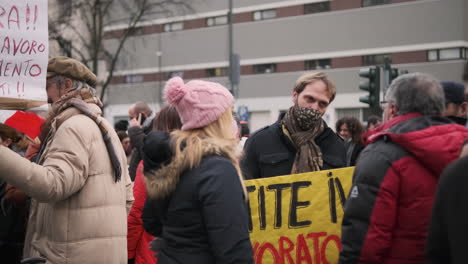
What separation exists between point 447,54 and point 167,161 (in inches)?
1345

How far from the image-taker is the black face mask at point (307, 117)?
14.7 ft

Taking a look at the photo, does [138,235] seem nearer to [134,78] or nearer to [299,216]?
[299,216]

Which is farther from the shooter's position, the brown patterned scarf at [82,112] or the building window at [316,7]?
the building window at [316,7]

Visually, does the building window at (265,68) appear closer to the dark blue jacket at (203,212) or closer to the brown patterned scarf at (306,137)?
the brown patterned scarf at (306,137)

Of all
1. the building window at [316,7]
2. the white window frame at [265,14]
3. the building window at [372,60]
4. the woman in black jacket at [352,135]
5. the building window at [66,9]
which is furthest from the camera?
the white window frame at [265,14]

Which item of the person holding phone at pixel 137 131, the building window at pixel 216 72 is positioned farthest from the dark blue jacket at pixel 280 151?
the building window at pixel 216 72

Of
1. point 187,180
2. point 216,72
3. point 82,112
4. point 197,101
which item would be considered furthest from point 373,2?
point 187,180

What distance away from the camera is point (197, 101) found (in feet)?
9.52

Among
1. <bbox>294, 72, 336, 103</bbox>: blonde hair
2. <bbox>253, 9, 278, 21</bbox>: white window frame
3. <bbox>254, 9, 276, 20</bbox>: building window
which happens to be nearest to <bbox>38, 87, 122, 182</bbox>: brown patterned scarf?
<bbox>294, 72, 336, 103</bbox>: blonde hair

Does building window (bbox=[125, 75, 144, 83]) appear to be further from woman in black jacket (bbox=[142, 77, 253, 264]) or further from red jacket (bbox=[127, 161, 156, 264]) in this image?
woman in black jacket (bbox=[142, 77, 253, 264])

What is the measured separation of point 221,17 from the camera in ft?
143

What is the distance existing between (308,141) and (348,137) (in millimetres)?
4485

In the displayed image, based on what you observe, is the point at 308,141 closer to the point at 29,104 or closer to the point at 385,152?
the point at 385,152

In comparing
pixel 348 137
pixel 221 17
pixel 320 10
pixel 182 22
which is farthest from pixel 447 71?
pixel 348 137
